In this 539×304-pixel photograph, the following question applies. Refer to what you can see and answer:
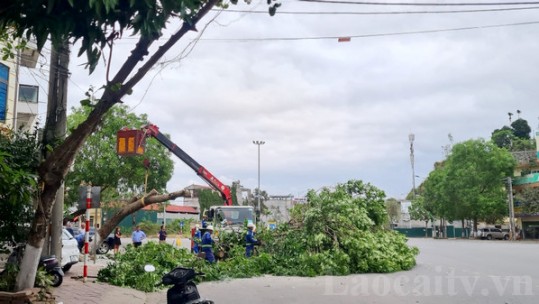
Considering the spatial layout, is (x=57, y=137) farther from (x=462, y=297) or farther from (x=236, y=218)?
(x=236, y=218)

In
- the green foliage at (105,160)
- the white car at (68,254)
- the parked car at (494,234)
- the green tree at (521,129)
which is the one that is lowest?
the parked car at (494,234)

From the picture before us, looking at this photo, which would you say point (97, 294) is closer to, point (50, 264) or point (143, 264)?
point (50, 264)

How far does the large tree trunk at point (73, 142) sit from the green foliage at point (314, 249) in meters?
4.11

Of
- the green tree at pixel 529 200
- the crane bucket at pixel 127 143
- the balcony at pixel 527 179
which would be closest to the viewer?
the crane bucket at pixel 127 143

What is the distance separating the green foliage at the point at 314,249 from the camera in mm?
14352

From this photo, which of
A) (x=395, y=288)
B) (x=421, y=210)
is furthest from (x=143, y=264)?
(x=421, y=210)

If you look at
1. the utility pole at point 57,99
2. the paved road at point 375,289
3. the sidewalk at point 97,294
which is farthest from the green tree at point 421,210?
the utility pole at point 57,99

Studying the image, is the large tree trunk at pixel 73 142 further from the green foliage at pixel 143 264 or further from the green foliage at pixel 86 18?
the green foliage at pixel 143 264

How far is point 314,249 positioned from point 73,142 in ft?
32.6

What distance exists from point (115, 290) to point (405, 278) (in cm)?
765

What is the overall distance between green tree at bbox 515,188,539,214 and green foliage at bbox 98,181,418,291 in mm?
37573

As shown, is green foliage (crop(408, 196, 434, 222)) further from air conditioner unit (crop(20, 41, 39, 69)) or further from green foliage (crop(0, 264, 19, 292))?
green foliage (crop(0, 264, 19, 292))

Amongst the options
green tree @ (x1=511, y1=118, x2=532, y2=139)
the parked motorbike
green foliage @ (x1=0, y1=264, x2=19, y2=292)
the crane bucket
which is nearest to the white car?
the crane bucket

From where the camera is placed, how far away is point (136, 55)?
793cm
